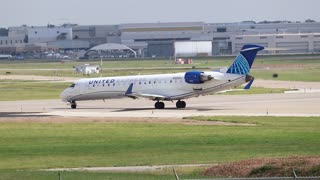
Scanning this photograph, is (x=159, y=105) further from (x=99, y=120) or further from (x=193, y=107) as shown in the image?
(x=99, y=120)

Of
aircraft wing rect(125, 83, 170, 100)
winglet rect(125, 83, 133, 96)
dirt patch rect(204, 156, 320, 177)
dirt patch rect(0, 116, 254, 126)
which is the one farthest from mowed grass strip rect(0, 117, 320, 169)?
winglet rect(125, 83, 133, 96)

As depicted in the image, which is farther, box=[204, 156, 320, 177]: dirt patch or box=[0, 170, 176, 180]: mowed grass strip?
box=[0, 170, 176, 180]: mowed grass strip

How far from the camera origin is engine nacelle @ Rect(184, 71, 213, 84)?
80.7m

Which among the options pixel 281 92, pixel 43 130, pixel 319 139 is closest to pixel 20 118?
pixel 43 130

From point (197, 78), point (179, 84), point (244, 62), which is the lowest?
point (179, 84)

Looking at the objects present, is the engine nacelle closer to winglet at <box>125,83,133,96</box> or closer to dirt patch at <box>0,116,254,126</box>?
winglet at <box>125,83,133,96</box>

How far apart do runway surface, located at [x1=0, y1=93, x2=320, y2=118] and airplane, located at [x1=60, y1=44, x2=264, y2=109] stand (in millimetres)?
1153

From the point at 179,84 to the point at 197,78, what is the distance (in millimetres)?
1871

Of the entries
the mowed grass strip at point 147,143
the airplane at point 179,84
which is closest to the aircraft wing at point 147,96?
the airplane at point 179,84

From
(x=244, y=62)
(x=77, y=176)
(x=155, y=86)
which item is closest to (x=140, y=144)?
(x=77, y=176)

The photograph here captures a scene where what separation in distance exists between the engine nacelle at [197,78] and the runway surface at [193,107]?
225cm

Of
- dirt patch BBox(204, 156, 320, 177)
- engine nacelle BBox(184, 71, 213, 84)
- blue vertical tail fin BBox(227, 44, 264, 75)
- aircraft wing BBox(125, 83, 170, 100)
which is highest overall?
blue vertical tail fin BBox(227, 44, 264, 75)

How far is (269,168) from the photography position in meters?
37.4

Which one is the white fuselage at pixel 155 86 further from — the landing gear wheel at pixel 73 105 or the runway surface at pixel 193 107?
the runway surface at pixel 193 107
